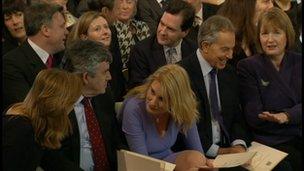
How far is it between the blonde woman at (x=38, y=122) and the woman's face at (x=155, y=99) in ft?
1.55

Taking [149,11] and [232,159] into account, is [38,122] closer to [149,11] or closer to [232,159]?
[232,159]

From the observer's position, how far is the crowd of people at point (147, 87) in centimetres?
249

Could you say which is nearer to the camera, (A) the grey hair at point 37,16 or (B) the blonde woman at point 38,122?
(B) the blonde woman at point 38,122

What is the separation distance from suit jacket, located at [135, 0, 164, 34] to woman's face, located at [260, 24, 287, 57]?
1536 millimetres

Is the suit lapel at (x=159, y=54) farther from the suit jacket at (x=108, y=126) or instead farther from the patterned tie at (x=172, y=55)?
the suit jacket at (x=108, y=126)

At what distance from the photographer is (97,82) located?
9.39 ft

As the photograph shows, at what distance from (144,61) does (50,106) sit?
1.35 metres

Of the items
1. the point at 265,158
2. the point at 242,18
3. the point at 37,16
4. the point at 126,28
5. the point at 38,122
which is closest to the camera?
the point at 38,122

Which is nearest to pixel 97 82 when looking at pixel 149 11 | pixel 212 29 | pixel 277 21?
pixel 212 29

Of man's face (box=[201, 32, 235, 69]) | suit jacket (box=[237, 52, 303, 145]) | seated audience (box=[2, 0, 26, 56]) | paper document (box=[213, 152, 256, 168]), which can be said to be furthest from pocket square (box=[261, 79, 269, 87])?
seated audience (box=[2, 0, 26, 56])

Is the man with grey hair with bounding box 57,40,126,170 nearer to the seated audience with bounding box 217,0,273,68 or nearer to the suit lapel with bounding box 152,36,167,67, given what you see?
the suit lapel with bounding box 152,36,167,67

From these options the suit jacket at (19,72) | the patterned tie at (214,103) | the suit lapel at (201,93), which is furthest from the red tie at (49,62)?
the patterned tie at (214,103)

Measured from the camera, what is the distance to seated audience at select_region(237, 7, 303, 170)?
3396 mm

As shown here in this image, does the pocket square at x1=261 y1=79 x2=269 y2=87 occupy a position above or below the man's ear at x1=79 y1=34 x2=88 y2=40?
below
